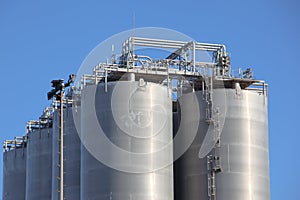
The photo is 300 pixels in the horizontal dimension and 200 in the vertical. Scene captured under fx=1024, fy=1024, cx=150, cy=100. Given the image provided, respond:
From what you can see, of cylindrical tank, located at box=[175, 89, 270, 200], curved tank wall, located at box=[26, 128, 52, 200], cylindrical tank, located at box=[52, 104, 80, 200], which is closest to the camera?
cylindrical tank, located at box=[175, 89, 270, 200]

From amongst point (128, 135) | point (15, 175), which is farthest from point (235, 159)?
point (15, 175)

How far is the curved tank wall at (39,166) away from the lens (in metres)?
89.5

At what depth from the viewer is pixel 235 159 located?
7894 centimetres

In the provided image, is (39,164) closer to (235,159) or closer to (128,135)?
(128,135)

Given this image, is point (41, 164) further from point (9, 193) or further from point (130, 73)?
point (130, 73)

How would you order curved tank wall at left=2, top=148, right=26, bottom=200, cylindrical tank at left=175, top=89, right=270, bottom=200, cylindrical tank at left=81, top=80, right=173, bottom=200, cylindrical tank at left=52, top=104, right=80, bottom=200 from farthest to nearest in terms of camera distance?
curved tank wall at left=2, top=148, right=26, bottom=200, cylindrical tank at left=52, top=104, right=80, bottom=200, cylindrical tank at left=175, top=89, right=270, bottom=200, cylindrical tank at left=81, top=80, right=173, bottom=200

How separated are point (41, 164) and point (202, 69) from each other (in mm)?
17190

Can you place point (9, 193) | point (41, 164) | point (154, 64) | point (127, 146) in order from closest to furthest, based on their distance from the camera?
1. point (127, 146)
2. point (154, 64)
3. point (41, 164)
4. point (9, 193)

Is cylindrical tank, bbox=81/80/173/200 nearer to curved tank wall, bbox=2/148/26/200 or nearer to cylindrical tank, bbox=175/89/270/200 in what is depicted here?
cylindrical tank, bbox=175/89/270/200

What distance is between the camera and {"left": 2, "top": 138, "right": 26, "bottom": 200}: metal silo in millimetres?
96562

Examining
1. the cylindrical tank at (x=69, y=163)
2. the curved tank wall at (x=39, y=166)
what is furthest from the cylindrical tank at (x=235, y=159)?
the curved tank wall at (x=39, y=166)

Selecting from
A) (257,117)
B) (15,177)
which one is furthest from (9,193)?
(257,117)

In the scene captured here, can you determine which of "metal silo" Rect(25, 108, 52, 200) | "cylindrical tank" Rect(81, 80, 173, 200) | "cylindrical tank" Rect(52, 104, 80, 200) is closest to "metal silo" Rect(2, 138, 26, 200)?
"metal silo" Rect(25, 108, 52, 200)

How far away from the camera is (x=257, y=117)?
3191 inches
